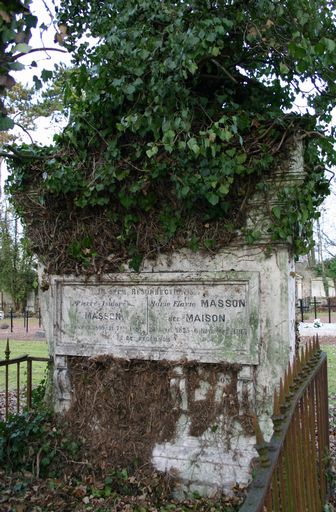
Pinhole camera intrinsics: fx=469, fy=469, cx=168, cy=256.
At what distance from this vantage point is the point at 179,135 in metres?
4.12

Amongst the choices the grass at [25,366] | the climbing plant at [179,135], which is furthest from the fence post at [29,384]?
the grass at [25,366]

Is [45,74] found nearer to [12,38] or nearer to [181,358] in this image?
[12,38]

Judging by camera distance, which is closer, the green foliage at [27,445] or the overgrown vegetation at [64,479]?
the overgrown vegetation at [64,479]

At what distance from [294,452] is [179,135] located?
110 inches

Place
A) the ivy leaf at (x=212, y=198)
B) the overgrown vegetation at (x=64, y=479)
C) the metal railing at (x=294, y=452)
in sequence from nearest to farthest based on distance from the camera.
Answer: the metal railing at (x=294, y=452), the ivy leaf at (x=212, y=198), the overgrown vegetation at (x=64, y=479)

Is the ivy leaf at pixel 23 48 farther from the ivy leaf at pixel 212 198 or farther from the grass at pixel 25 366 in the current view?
the grass at pixel 25 366

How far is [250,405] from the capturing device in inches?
167

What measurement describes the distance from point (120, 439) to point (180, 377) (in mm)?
900

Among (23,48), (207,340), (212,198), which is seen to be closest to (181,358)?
(207,340)

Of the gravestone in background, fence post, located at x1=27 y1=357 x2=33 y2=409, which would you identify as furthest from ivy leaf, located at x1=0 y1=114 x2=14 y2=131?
fence post, located at x1=27 y1=357 x2=33 y2=409

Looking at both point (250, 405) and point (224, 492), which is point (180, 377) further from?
point (224, 492)

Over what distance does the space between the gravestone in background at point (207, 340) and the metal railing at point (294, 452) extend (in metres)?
0.61

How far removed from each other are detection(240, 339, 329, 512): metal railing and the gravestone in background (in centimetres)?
61

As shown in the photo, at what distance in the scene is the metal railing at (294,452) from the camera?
1569 mm
